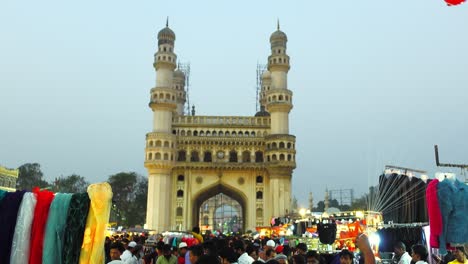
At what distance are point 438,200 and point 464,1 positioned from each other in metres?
2.69

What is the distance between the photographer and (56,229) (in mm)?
4828

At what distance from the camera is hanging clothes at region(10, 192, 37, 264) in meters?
4.75

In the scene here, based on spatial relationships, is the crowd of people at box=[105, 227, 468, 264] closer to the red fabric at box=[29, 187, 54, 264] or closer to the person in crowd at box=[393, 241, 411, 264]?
the person in crowd at box=[393, 241, 411, 264]

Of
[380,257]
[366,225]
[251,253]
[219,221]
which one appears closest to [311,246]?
[366,225]

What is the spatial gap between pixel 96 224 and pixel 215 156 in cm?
4027

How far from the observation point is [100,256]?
4746mm

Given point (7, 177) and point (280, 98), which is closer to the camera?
point (7, 177)

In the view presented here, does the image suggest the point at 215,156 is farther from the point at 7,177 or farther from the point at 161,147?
the point at 7,177

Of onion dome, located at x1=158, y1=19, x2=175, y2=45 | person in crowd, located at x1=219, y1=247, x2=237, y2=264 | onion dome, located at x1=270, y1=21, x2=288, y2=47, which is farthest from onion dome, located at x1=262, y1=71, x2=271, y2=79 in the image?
person in crowd, located at x1=219, y1=247, x2=237, y2=264

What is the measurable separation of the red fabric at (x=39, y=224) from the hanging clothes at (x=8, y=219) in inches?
7.7

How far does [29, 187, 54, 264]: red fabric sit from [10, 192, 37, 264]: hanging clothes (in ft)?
0.14

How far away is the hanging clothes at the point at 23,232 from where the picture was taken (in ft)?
15.6

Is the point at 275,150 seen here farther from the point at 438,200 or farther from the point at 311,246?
the point at 438,200

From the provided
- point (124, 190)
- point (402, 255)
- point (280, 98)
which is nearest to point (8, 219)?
point (402, 255)
